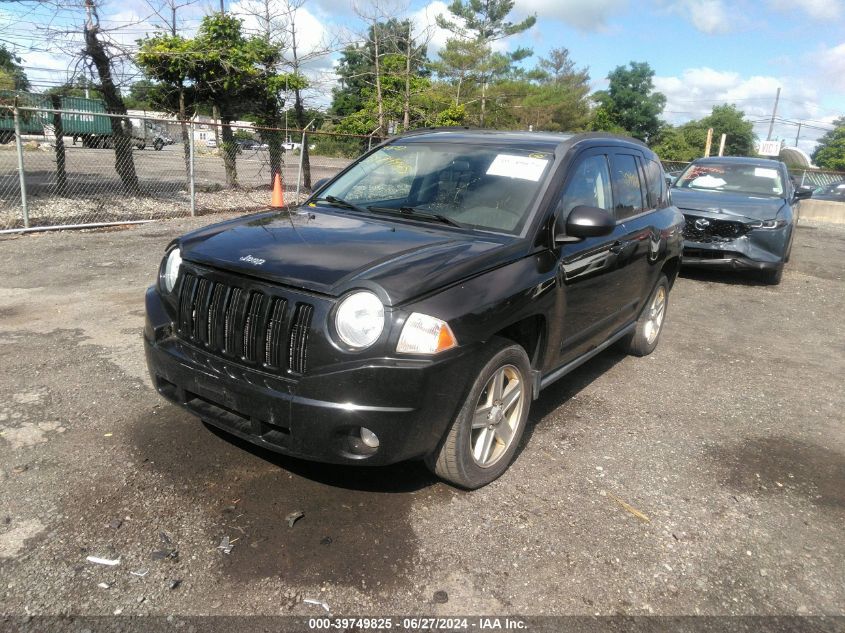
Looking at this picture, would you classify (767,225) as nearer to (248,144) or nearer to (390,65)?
(248,144)

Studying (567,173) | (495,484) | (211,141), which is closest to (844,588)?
(495,484)

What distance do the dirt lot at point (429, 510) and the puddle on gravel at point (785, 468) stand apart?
0.05 feet

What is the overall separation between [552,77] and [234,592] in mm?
78365

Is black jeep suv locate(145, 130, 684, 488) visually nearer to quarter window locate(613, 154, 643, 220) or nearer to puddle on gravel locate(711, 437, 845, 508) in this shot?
quarter window locate(613, 154, 643, 220)

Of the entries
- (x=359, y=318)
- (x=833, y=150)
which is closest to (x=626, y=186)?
(x=359, y=318)

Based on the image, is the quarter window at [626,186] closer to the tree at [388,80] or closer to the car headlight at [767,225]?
the car headlight at [767,225]

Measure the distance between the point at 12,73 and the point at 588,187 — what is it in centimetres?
1592

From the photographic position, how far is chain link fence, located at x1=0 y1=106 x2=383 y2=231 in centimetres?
1105

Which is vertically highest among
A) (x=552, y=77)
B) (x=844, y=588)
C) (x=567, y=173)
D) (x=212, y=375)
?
(x=552, y=77)

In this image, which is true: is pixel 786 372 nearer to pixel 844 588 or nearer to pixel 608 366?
pixel 608 366

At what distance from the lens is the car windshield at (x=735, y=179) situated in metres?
9.81

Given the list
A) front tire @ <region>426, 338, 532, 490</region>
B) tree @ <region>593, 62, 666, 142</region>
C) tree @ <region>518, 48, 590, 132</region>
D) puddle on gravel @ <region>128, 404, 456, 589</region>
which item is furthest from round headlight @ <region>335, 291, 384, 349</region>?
tree @ <region>593, 62, 666, 142</region>

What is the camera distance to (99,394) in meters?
4.14

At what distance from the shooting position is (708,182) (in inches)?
400
